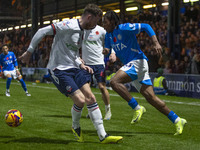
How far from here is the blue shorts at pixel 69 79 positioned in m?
4.83

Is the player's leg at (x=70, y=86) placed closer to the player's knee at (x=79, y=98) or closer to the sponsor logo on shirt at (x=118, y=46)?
the player's knee at (x=79, y=98)

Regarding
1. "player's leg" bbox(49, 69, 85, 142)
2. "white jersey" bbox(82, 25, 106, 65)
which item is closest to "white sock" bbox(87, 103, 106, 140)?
"player's leg" bbox(49, 69, 85, 142)

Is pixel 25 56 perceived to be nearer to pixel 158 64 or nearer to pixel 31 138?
pixel 31 138

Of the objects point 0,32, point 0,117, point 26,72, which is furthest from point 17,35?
point 0,117

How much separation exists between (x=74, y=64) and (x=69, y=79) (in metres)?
0.30

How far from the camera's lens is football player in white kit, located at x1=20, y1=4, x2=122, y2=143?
15.8 ft

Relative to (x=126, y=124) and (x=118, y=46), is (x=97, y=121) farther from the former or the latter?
Answer: (x=126, y=124)

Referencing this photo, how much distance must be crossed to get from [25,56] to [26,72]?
21744 mm

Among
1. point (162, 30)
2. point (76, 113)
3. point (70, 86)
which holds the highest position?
A: point (162, 30)

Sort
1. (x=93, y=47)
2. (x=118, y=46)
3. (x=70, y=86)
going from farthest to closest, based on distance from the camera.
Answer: (x=93, y=47)
(x=118, y=46)
(x=70, y=86)

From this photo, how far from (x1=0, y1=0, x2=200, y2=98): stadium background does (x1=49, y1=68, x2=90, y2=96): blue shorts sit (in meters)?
9.46

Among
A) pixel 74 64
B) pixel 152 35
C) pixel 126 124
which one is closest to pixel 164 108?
pixel 152 35

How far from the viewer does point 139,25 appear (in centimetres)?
588

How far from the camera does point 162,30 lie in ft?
59.2
